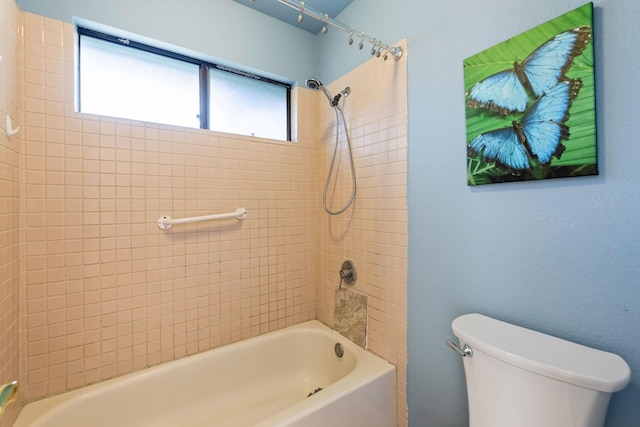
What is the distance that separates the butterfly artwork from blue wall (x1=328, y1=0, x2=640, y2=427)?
3cm

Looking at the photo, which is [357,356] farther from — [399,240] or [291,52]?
[291,52]

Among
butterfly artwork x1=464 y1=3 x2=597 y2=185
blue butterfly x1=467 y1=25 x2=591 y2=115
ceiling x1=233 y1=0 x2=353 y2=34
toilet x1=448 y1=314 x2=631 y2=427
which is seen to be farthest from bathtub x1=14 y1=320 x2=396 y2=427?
ceiling x1=233 y1=0 x2=353 y2=34

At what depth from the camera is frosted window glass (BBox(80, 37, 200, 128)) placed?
1337mm

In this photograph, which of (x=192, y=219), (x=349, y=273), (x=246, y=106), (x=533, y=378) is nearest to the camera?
(x=533, y=378)

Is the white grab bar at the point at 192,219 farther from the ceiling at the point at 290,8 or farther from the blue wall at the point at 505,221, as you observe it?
the ceiling at the point at 290,8

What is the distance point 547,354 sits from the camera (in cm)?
77

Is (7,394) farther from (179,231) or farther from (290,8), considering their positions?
(290,8)

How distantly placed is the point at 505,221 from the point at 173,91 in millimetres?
1773

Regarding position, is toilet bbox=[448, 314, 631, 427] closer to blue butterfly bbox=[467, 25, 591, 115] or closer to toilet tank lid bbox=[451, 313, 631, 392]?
toilet tank lid bbox=[451, 313, 631, 392]

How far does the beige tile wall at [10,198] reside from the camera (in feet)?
3.19

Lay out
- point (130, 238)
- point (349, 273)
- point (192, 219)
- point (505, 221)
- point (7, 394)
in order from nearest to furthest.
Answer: point (7, 394) → point (505, 221) → point (130, 238) → point (192, 219) → point (349, 273)

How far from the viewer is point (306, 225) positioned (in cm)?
190

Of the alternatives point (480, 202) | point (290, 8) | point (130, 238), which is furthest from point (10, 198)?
point (480, 202)

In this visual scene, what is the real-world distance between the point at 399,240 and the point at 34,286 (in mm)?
1640
